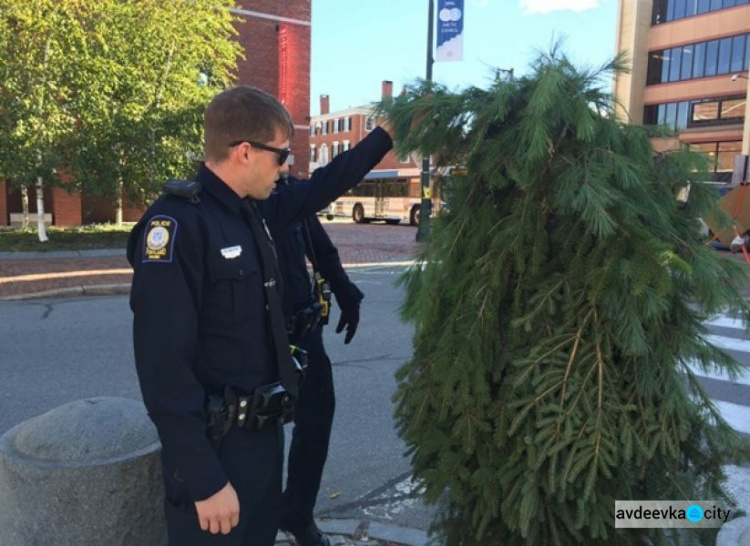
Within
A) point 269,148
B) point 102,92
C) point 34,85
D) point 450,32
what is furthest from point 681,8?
point 269,148

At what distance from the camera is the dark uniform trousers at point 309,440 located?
2.95 m

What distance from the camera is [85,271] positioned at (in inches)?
502

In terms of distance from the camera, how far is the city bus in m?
31.5

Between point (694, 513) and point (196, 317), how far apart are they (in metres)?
1.73

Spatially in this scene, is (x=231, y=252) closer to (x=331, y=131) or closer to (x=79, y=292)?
(x=79, y=292)

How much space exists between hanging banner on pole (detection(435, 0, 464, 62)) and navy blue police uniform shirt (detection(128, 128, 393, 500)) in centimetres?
1472

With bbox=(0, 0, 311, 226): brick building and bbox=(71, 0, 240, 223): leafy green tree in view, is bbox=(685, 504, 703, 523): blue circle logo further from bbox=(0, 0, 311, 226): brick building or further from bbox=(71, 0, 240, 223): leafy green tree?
bbox=(0, 0, 311, 226): brick building

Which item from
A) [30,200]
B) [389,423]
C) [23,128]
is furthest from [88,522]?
[30,200]

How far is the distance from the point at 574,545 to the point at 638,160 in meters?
1.23

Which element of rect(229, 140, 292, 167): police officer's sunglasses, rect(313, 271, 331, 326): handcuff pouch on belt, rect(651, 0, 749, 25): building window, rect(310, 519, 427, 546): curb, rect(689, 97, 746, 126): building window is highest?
rect(651, 0, 749, 25): building window

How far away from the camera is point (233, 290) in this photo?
1.91 metres

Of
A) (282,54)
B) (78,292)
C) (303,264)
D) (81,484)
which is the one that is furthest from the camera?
(282,54)

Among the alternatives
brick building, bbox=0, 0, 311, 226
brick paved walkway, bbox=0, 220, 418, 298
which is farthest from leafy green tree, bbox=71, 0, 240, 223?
brick building, bbox=0, 0, 311, 226

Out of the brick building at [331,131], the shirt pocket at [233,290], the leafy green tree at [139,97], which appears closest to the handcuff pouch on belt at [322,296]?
the shirt pocket at [233,290]
